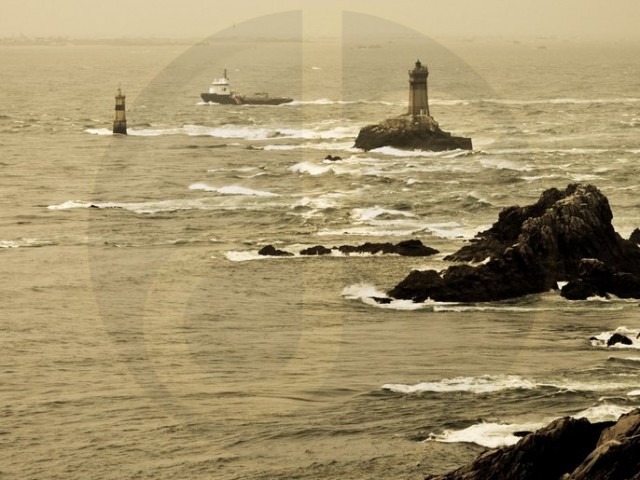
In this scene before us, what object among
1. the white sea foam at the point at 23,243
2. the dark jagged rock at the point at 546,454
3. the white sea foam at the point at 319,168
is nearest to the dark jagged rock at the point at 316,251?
the white sea foam at the point at 23,243

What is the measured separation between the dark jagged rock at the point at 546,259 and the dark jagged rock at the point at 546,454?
25.0 metres

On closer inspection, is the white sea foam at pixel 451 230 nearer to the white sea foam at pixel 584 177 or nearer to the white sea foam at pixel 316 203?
the white sea foam at pixel 316 203

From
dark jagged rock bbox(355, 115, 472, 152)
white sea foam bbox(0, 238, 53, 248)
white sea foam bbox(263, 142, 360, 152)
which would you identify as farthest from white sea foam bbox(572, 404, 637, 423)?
white sea foam bbox(263, 142, 360, 152)

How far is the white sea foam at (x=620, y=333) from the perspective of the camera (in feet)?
165

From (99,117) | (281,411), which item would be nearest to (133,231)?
(281,411)

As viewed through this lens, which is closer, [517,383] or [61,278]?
[517,383]

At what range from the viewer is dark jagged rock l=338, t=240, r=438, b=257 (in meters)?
67.9

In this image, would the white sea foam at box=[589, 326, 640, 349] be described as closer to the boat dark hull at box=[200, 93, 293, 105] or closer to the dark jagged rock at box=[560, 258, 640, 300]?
the dark jagged rock at box=[560, 258, 640, 300]

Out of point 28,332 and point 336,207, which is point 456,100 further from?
point 28,332

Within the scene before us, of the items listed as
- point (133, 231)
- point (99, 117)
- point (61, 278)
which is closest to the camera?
point (61, 278)

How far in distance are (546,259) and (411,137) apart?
5454 centimetres

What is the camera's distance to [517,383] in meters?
46.0

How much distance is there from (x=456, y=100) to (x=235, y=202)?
307 feet

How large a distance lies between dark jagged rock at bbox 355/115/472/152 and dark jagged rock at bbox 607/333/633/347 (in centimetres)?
6304
